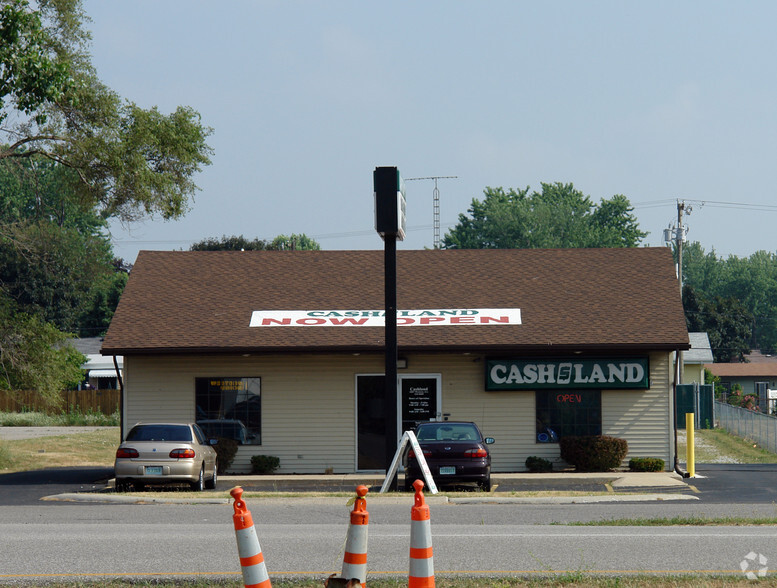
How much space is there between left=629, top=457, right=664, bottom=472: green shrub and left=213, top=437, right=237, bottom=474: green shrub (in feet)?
32.1

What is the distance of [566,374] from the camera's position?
25312mm

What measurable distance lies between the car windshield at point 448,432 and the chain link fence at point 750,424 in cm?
1582

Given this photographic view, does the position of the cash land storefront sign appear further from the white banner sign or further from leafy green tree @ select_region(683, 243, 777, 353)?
leafy green tree @ select_region(683, 243, 777, 353)

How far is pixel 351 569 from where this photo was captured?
6980 mm

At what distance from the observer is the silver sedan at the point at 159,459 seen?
20.1 m

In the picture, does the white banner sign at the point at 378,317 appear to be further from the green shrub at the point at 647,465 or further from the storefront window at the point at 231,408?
the green shrub at the point at 647,465

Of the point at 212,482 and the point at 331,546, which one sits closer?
the point at 331,546

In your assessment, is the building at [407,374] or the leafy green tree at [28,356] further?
the leafy green tree at [28,356]

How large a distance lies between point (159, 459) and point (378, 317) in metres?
7.93

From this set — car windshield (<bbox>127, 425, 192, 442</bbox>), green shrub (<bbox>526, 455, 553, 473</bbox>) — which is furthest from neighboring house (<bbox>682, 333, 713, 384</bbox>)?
car windshield (<bbox>127, 425, 192, 442</bbox>)

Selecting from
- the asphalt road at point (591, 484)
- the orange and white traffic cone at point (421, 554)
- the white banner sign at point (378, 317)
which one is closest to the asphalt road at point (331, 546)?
the orange and white traffic cone at point (421, 554)

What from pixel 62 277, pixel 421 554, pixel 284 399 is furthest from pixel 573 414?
pixel 62 277

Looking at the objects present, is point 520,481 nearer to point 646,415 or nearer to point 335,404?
point 646,415

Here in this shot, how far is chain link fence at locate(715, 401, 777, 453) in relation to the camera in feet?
109
